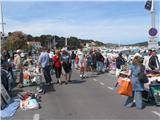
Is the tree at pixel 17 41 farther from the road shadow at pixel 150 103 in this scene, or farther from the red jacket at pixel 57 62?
the road shadow at pixel 150 103

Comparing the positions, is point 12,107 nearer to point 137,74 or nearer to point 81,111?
point 81,111

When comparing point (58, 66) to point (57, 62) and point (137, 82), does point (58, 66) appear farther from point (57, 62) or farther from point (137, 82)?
point (137, 82)

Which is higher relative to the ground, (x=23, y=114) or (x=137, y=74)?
(x=137, y=74)

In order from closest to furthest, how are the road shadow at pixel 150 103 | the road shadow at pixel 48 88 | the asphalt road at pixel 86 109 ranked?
1. the asphalt road at pixel 86 109
2. the road shadow at pixel 150 103
3. the road shadow at pixel 48 88

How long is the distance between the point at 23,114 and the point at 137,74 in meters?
3.78

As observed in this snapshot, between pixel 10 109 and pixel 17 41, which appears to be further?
pixel 17 41

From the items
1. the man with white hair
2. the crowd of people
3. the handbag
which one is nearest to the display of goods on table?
the crowd of people

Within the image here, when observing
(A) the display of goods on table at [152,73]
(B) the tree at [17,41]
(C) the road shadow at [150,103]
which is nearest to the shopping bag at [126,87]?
(C) the road shadow at [150,103]

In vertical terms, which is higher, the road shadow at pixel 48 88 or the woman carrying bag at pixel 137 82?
the woman carrying bag at pixel 137 82

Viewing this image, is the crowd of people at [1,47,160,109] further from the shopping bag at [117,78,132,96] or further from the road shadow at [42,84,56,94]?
the road shadow at [42,84,56,94]

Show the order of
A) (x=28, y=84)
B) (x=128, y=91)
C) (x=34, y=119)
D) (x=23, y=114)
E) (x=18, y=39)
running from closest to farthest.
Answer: (x=34, y=119) → (x=23, y=114) → (x=128, y=91) → (x=28, y=84) → (x=18, y=39)

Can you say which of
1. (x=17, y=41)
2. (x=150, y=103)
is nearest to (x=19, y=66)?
→ (x=150, y=103)

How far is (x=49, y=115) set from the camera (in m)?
12.4

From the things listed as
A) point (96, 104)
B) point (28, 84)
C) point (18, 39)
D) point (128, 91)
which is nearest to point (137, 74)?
point (128, 91)
